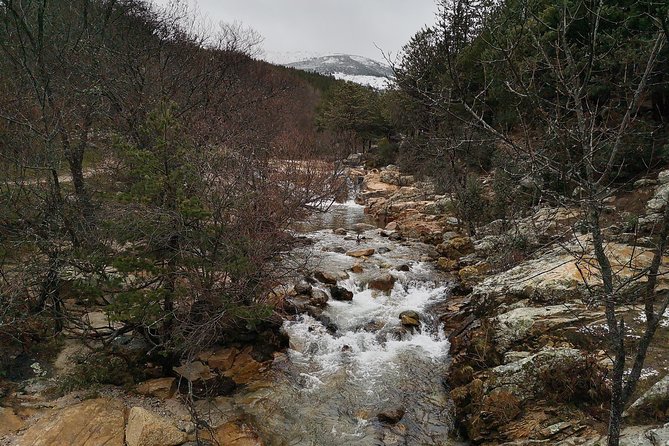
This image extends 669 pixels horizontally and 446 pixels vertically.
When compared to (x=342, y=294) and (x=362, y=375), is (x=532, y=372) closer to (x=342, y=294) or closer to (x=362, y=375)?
(x=362, y=375)

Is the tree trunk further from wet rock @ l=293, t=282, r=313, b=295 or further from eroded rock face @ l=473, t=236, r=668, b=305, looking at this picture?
wet rock @ l=293, t=282, r=313, b=295

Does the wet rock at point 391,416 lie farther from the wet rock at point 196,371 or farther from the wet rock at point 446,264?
the wet rock at point 446,264

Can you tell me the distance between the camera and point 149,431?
5.69 metres

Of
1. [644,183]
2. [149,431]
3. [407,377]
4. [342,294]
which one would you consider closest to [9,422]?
[149,431]

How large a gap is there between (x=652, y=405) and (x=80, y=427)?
24.5 ft

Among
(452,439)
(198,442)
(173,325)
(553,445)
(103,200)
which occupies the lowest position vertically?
(452,439)

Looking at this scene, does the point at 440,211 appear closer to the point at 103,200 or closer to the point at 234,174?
the point at 234,174

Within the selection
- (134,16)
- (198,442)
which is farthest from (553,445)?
(134,16)

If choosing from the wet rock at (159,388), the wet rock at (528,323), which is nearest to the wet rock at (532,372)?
the wet rock at (528,323)

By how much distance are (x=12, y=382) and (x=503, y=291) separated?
9.30 meters

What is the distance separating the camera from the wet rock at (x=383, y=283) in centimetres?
1232

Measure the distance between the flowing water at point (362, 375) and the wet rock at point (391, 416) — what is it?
0.24 ft

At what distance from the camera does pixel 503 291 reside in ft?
29.1

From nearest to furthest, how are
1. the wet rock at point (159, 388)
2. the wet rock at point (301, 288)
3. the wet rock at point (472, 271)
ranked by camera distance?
the wet rock at point (159, 388) → the wet rock at point (301, 288) → the wet rock at point (472, 271)
